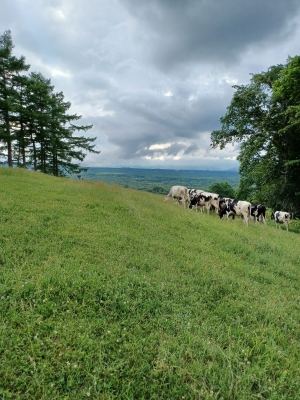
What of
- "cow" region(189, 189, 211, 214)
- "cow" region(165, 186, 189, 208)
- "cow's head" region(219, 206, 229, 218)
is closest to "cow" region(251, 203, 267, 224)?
"cow's head" region(219, 206, 229, 218)

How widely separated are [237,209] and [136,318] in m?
10.6

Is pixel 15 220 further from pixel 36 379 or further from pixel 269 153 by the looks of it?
pixel 269 153

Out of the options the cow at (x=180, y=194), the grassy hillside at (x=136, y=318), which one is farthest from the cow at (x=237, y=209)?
the grassy hillside at (x=136, y=318)

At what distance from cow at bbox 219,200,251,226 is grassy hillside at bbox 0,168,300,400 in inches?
240

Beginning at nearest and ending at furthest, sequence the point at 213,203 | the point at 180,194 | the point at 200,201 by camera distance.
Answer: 1. the point at 213,203
2. the point at 200,201
3. the point at 180,194

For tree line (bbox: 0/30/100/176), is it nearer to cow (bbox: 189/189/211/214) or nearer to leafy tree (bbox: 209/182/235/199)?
cow (bbox: 189/189/211/214)

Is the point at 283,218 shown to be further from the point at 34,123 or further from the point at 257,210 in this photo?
the point at 34,123

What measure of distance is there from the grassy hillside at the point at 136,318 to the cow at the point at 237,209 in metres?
6.10

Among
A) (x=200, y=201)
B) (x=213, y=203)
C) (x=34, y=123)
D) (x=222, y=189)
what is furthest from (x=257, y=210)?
(x=222, y=189)

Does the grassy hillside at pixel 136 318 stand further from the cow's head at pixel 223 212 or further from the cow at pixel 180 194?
the cow at pixel 180 194

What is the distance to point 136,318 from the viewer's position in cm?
303

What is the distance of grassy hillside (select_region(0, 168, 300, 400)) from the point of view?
2166 mm

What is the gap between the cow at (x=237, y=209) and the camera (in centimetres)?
1165

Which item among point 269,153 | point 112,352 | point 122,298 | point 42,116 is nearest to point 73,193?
point 122,298
